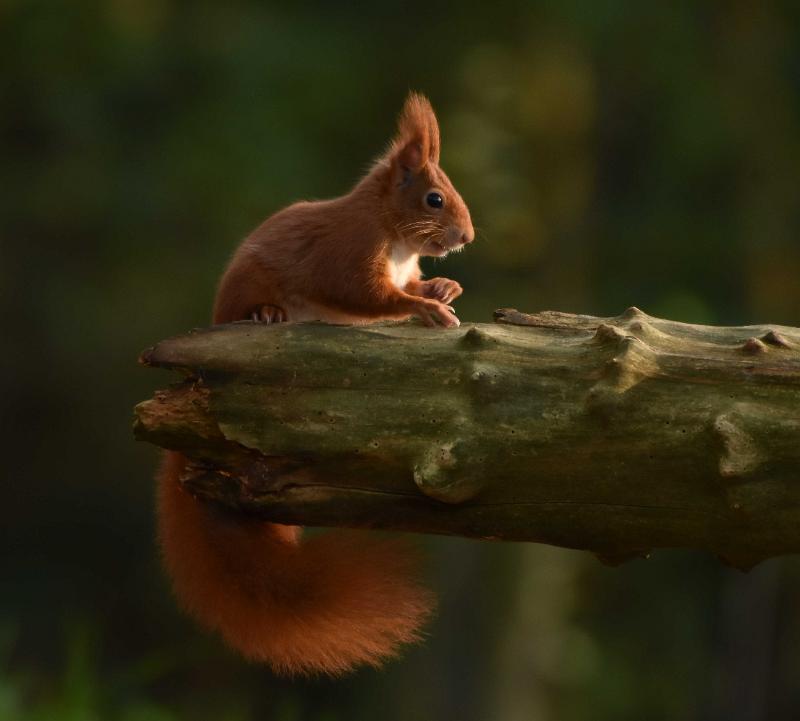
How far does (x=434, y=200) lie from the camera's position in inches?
115

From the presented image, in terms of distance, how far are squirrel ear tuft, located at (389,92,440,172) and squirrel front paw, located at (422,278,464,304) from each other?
0.24m

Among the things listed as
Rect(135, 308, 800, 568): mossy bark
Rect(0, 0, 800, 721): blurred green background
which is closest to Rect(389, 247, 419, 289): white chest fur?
Rect(135, 308, 800, 568): mossy bark

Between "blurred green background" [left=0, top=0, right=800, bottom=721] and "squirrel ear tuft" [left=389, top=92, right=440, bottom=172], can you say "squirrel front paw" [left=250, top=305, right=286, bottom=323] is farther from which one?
"blurred green background" [left=0, top=0, right=800, bottom=721]

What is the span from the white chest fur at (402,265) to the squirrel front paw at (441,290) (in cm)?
5

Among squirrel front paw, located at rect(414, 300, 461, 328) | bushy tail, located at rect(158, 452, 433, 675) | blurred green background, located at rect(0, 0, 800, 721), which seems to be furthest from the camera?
blurred green background, located at rect(0, 0, 800, 721)

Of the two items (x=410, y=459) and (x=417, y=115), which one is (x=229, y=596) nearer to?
(x=410, y=459)

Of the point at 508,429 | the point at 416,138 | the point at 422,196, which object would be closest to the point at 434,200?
the point at 422,196

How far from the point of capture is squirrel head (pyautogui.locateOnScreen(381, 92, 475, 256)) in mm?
2896

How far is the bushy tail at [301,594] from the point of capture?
95.4 inches

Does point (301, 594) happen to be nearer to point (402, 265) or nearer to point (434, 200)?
point (402, 265)

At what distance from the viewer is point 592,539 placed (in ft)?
7.68

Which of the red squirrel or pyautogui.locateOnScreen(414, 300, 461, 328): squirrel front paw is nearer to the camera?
the red squirrel

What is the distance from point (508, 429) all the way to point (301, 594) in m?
0.47

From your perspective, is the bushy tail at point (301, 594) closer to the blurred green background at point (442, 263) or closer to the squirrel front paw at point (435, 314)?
the squirrel front paw at point (435, 314)
